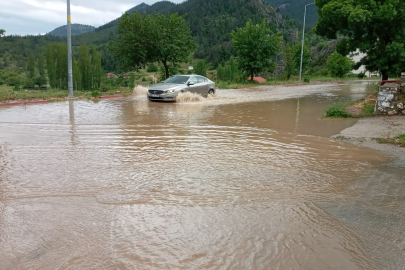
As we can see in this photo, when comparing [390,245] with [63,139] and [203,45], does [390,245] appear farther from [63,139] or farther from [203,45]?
[203,45]

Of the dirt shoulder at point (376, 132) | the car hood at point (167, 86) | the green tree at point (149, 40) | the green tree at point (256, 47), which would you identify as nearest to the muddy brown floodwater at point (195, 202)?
the dirt shoulder at point (376, 132)

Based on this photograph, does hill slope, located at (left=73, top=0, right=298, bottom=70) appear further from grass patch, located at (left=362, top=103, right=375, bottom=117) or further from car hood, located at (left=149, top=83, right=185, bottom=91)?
grass patch, located at (left=362, top=103, right=375, bottom=117)

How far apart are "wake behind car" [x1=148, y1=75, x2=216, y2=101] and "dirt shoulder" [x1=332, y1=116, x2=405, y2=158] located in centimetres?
829

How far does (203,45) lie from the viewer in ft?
433

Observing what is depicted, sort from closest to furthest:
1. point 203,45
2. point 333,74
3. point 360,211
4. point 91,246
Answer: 1. point 91,246
2. point 360,211
3. point 333,74
4. point 203,45

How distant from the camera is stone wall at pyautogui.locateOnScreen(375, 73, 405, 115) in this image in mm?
11356

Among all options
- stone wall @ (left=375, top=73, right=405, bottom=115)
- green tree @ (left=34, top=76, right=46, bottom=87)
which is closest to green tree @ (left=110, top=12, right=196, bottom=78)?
stone wall @ (left=375, top=73, right=405, bottom=115)

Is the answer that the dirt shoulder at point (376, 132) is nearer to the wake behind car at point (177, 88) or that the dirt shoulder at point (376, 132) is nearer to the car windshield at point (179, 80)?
the wake behind car at point (177, 88)

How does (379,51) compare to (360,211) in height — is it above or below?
above

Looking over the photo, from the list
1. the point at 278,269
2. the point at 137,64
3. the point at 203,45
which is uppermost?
the point at 203,45

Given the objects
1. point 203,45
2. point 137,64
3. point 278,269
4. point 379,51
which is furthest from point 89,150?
point 203,45

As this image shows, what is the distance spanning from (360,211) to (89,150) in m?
5.10

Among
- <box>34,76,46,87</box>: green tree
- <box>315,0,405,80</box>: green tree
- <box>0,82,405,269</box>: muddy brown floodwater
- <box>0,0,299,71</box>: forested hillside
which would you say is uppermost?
<box>0,0,299,71</box>: forested hillside

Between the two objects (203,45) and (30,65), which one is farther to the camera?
(203,45)
